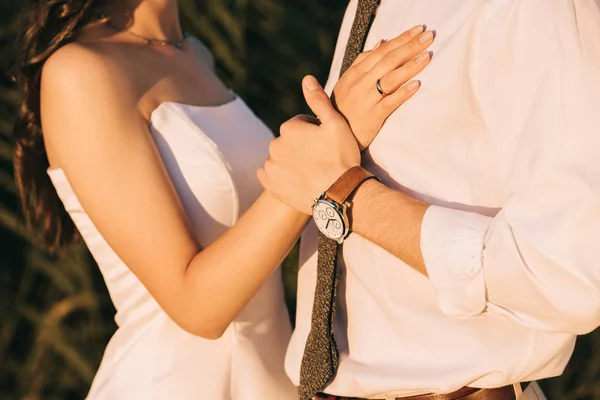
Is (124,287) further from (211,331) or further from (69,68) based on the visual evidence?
(69,68)

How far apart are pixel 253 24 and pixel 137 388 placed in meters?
1.56

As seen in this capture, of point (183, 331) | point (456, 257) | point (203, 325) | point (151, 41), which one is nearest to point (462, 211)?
point (456, 257)

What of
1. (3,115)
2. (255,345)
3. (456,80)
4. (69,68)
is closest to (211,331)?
(255,345)

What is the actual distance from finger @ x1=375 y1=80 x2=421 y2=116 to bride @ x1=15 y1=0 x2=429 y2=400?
11 millimetres

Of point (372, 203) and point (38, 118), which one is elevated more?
point (372, 203)

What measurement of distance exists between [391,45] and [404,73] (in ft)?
0.16

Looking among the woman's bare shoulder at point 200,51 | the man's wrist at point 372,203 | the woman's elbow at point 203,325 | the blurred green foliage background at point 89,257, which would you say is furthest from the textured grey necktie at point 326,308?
the blurred green foliage background at point 89,257

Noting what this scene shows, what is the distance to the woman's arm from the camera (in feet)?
4.62

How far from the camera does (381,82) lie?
1.16 m

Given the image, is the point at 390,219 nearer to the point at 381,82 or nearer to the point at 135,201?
the point at 381,82

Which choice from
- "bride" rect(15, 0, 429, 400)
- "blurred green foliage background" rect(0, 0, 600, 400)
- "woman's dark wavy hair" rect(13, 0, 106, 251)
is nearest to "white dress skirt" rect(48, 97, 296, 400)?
"bride" rect(15, 0, 429, 400)

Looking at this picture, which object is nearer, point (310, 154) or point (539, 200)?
point (539, 200)

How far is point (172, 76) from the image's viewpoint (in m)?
1.80

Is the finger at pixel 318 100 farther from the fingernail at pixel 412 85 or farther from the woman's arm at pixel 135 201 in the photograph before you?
the woman's arm at pixel 135 201
